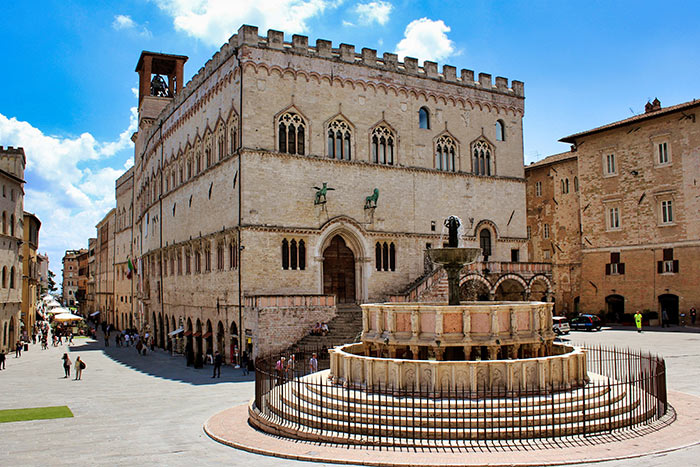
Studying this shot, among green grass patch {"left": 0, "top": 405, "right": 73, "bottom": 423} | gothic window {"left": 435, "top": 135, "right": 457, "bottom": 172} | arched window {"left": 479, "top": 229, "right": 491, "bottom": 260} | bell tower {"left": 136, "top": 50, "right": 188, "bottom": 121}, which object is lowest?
green grass patch {"left": 0, "top": 405, "right": 73, "bottom": 423}

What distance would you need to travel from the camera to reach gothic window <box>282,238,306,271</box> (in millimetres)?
31312

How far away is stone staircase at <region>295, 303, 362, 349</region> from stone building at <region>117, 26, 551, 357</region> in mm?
602

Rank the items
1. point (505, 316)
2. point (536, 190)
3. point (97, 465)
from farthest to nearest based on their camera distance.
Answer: point (536, 190), point (505, 316), point (97, 465)

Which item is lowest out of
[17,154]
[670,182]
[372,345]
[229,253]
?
[372,345]

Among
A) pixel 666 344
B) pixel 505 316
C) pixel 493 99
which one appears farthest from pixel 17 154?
pixel 666 344

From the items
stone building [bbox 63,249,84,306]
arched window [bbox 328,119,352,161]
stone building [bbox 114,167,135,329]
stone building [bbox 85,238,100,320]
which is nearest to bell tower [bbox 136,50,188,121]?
stone building [bbox 114,167,135,329]

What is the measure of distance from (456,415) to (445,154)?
26.3 m

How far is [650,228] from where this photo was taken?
41.7 metres

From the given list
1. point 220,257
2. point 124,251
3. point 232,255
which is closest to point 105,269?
point 124,251

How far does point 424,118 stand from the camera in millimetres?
36688

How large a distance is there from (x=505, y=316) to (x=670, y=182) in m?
30.8

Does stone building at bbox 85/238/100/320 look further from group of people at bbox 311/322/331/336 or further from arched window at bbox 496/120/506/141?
group of people at bbox 311/322/331/336

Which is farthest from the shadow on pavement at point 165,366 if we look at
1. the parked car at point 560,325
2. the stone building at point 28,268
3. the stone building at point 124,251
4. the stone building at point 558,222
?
the stone building at point 558,222

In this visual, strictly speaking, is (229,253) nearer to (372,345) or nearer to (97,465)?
(372,345)
